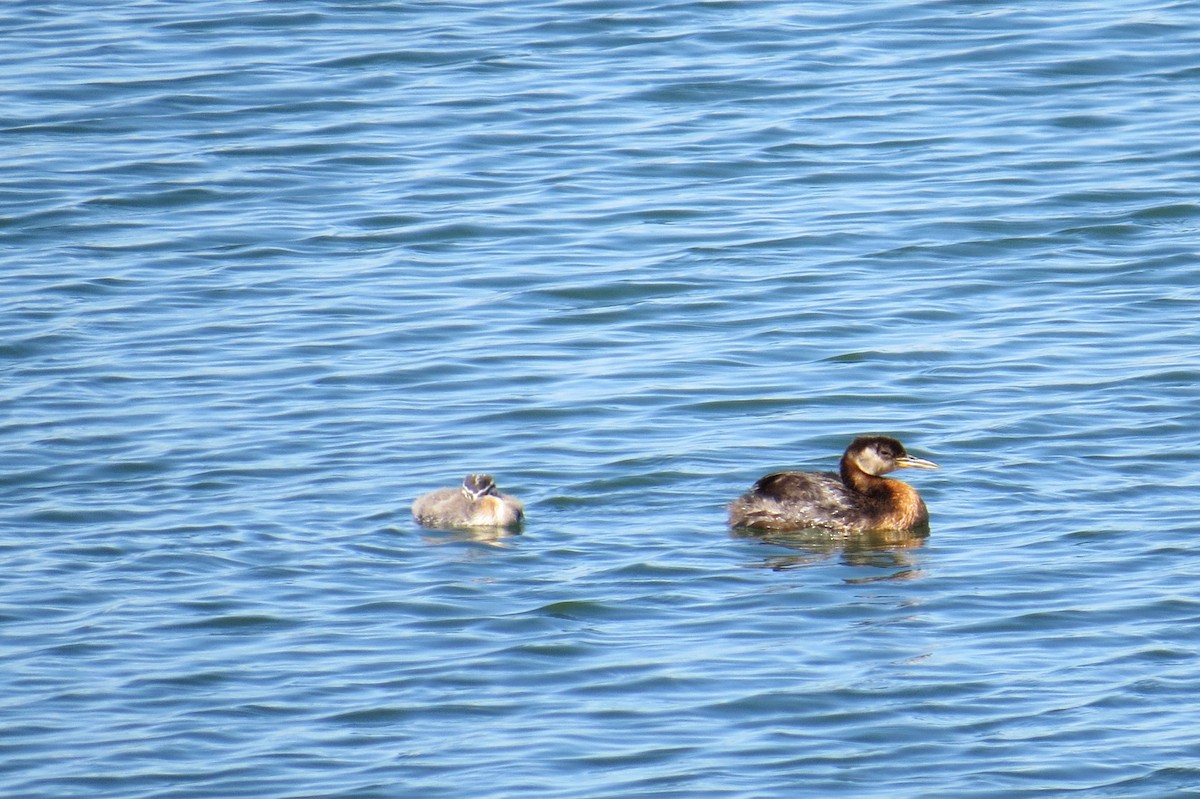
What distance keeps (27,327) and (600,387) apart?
153 inches

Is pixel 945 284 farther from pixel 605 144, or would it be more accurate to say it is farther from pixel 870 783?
pixel 870 783

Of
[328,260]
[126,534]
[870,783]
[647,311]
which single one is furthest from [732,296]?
[870,783]

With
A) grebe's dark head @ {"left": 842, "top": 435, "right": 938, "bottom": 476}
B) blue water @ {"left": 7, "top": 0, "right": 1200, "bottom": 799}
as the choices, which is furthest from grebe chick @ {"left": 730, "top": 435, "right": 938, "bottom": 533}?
blue water @ {"left": 7, "top": 0, "right": 1200, "bottom": 799}

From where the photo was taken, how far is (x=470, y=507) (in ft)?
33.9

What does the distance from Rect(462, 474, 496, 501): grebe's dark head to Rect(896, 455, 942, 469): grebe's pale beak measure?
6.58ft

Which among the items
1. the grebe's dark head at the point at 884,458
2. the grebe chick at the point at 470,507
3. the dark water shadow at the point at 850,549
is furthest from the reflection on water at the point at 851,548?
the grebe chick at the point at 470,507

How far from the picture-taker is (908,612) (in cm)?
934

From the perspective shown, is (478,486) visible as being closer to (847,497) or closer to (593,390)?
(847,497)

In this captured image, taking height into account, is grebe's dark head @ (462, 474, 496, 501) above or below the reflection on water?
above

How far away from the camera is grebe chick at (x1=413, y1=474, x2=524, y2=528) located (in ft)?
33.9

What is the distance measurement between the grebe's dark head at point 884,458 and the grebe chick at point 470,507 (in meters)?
1.73

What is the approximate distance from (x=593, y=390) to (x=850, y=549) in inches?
97.8

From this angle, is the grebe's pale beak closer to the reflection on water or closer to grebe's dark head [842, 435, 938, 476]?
grebe's dark head [842, 435, 938, 476]

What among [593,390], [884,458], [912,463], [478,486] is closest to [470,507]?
[478,486]
